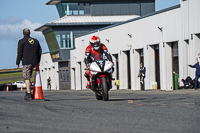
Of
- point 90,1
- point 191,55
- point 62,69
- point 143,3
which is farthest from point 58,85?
point 191,55

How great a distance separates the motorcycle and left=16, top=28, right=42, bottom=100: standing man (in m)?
1.67

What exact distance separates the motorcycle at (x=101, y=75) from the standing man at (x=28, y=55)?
1669mm

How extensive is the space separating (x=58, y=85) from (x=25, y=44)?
4826cm

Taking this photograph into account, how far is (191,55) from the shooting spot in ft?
82.5

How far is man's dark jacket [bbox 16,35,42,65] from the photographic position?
521 inches

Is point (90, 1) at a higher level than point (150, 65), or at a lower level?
higher

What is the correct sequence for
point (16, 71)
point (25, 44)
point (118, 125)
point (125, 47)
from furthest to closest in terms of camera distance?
point (16, 71) < point (125, 47) < point (25, 44) < point (118, 125)

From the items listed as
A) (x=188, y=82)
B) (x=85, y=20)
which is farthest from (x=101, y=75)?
(x=85, y=20)

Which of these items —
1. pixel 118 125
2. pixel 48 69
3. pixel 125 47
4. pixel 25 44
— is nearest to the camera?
pixel 118 125

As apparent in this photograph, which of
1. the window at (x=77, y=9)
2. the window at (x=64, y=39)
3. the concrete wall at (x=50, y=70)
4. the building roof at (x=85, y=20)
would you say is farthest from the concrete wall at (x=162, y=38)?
the concrete wall at (x=50, y=70)

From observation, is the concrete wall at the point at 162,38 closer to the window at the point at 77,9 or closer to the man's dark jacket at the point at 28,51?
the man's dark jacket at the point at 28,51

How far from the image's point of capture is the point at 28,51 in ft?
43.5

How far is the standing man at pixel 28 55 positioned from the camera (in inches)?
519

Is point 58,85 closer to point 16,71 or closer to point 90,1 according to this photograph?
point 90,1
